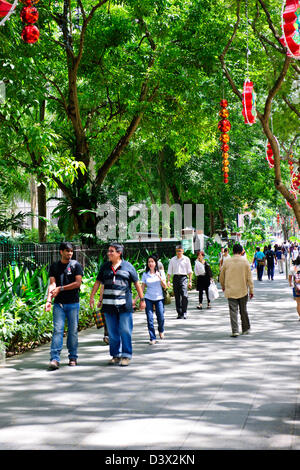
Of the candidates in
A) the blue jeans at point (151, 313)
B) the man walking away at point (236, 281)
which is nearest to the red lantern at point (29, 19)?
the blue jeans at point (151, 313)

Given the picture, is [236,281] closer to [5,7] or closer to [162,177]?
[5,7]

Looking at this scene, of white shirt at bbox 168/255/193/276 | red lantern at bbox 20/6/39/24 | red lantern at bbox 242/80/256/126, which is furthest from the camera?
red lantern at bbox 242/80/256/126

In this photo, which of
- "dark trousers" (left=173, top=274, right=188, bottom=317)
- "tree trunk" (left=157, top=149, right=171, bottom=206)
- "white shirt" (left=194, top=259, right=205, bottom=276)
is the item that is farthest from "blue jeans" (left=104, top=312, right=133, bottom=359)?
"tree trunk" (left=157, top=149, right=171, bottom=206)

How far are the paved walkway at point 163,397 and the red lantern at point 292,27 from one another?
188 inches

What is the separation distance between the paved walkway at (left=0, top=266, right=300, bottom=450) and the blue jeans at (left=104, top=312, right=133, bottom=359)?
0.82ft

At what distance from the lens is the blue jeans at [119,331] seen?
8609mm

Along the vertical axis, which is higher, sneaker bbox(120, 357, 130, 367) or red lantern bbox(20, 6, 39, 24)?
red lantern bbox(20, 6, 39, 24)

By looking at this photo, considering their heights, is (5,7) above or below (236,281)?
above

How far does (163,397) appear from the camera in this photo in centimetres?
669

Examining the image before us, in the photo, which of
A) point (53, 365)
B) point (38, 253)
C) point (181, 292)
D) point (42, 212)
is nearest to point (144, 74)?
point (181, 292)

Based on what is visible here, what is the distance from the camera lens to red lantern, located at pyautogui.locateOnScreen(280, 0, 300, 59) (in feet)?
31.2

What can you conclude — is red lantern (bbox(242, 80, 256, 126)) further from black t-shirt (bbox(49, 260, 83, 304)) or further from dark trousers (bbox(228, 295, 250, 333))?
black t-shirt (bbox(49, 260, 83, 304))

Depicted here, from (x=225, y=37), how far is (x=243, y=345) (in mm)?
10502

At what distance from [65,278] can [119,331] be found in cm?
109
